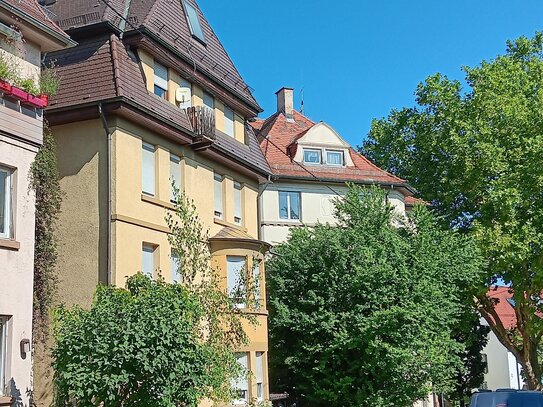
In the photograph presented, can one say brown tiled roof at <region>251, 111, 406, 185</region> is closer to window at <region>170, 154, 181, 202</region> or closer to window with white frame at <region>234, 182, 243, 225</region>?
window with white frame at <region>234, 182, 243, 225</region>

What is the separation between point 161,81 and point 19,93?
802cm

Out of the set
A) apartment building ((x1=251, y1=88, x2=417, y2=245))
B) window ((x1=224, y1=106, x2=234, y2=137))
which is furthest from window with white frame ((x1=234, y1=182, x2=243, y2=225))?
apartment building ((x1=251, y1=88, x2=417, y2=245))

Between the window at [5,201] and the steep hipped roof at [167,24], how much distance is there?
24.6 feet

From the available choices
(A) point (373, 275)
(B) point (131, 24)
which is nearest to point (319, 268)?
(A) point (373, 275)

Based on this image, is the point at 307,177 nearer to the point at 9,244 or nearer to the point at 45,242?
the point at 45,242

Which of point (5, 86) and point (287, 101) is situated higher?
point (287, 101)

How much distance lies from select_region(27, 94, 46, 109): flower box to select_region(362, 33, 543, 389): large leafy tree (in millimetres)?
23852

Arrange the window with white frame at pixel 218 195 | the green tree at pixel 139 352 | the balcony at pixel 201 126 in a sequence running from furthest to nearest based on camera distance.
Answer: the window with white frame at pixel 218 195 → the balcony at pixel 201 126 → the green tree at pixel 139 352

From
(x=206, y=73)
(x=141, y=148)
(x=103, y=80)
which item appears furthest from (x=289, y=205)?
(x=103, y=80)

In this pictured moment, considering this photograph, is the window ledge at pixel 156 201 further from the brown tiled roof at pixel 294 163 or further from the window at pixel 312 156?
the window at pixel 312 156

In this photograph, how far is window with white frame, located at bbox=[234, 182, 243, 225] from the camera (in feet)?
89.6

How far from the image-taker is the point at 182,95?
24656 millimetres

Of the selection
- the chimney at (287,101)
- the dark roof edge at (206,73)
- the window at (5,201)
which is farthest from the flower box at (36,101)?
the chimney at (287,101)

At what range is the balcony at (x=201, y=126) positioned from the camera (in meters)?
24.2
